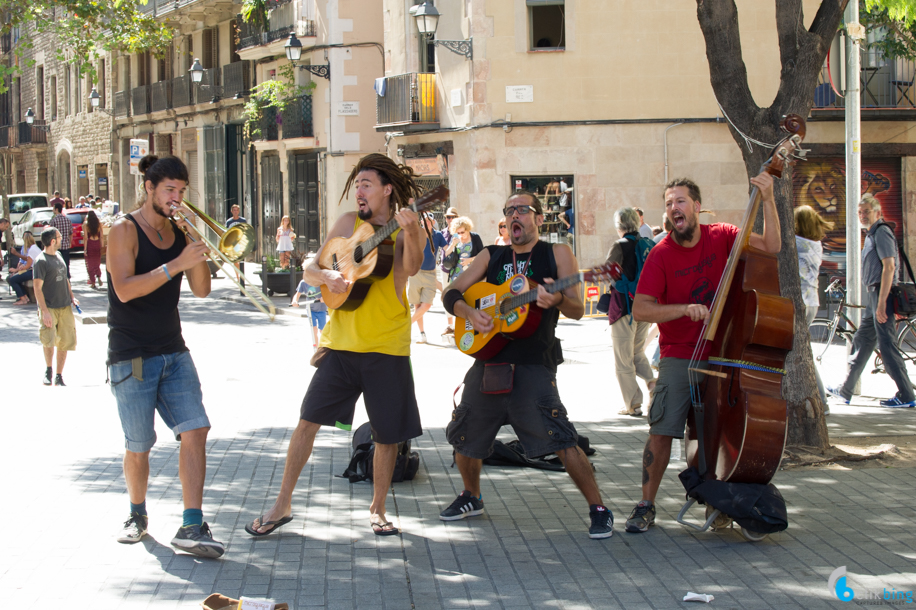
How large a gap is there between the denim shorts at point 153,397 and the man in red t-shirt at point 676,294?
2310mm

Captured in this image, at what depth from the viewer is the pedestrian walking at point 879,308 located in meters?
8.66

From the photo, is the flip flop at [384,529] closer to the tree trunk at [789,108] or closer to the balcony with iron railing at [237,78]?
the tree trunk at [789,108]

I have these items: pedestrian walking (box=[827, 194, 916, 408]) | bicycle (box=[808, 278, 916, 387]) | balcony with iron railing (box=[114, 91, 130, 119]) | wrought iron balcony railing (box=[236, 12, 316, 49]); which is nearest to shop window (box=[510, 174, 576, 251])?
bicycle (box=[808, 278, 916, 387])

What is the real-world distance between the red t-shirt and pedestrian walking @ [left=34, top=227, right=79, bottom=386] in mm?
7401

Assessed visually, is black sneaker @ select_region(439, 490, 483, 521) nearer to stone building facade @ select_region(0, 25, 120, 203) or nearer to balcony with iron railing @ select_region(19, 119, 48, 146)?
stone building facade @ select_region(0, 25, 120, 203)

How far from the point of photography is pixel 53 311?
10656 mm

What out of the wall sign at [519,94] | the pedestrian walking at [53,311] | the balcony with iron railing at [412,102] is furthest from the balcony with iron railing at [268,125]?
the pedestrian walking at [53,311]

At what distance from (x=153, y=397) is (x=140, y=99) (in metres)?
36.5

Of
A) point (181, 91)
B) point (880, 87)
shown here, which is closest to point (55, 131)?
point (181, 91)

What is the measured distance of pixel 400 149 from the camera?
79.2 feet

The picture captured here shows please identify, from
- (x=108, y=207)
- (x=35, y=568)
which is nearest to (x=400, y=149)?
(x=108, y=207)

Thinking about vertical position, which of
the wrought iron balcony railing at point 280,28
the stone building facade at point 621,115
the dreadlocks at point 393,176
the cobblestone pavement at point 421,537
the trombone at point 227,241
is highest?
the wrought iron balcony railing at point 280,28

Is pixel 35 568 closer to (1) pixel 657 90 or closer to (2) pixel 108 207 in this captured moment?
(1) pixel 657 90

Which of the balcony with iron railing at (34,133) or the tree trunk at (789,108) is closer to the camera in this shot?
the tree trunk at (789,108)
